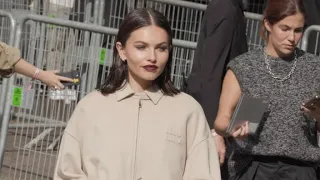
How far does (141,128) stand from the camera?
3740 millimetres

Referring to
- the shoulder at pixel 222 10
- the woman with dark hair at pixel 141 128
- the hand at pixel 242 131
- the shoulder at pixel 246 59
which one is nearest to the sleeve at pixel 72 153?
the woman with dark hair at pixel 141 128

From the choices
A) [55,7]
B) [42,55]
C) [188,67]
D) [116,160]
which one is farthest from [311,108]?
[55,7]

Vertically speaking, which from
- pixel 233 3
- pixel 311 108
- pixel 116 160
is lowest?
pixel 116 160

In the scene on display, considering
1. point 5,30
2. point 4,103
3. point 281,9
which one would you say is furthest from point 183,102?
point 5,30

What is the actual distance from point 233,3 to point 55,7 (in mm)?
4264

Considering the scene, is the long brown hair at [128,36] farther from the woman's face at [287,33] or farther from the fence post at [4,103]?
the fence post at [4,103]

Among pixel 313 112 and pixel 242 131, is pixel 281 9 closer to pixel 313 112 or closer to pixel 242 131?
pixel 313 112

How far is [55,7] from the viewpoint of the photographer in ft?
28.5

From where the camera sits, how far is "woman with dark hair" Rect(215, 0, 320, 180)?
13.7ft

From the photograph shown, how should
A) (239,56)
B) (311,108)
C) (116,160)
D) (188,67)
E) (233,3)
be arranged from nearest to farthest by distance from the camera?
(116,160), (311,108), (239,56), (233,3), (188,67)

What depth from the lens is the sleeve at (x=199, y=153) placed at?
376cm

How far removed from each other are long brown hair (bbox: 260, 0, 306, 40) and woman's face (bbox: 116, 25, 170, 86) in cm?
69

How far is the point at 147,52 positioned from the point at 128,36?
0.16 meters

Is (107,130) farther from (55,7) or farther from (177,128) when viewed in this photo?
(55,7)
